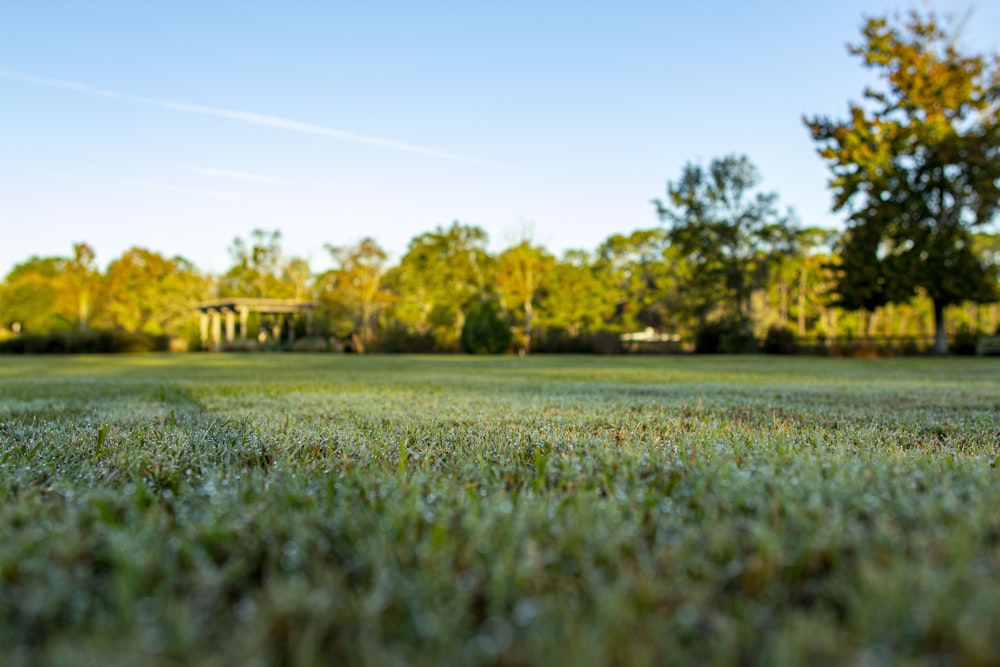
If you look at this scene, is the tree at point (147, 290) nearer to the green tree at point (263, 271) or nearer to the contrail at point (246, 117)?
the green tree at point (263, 271)

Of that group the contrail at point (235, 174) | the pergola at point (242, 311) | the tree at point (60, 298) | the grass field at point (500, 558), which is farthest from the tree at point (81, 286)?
the grass field at point (500, 558)

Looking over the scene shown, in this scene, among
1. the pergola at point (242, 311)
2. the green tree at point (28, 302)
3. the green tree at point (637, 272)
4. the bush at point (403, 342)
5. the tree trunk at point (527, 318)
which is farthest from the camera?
the green tree at point (28, 302)

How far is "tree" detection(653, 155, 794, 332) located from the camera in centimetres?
3256

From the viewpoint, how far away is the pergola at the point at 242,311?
1341 inches

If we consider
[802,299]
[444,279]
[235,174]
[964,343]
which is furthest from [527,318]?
[802,299]

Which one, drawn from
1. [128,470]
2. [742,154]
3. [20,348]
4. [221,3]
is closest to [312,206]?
[20,348]

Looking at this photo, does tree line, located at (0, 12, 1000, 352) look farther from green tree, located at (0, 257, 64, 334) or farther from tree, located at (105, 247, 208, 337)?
green tree, located at (0, 257, 64, 334)

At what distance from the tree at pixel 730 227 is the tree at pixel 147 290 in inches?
1346

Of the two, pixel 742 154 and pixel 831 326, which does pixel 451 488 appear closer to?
pixel 742 154

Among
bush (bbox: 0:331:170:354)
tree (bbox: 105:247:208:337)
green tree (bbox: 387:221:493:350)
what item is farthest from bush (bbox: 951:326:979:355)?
tree (bbox: 105:247:208:337)

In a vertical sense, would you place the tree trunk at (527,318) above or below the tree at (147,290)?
below

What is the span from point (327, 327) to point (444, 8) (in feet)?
72.7

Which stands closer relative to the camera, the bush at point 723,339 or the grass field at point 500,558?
the grass field at point 500,558

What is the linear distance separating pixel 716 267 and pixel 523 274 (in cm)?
1093
